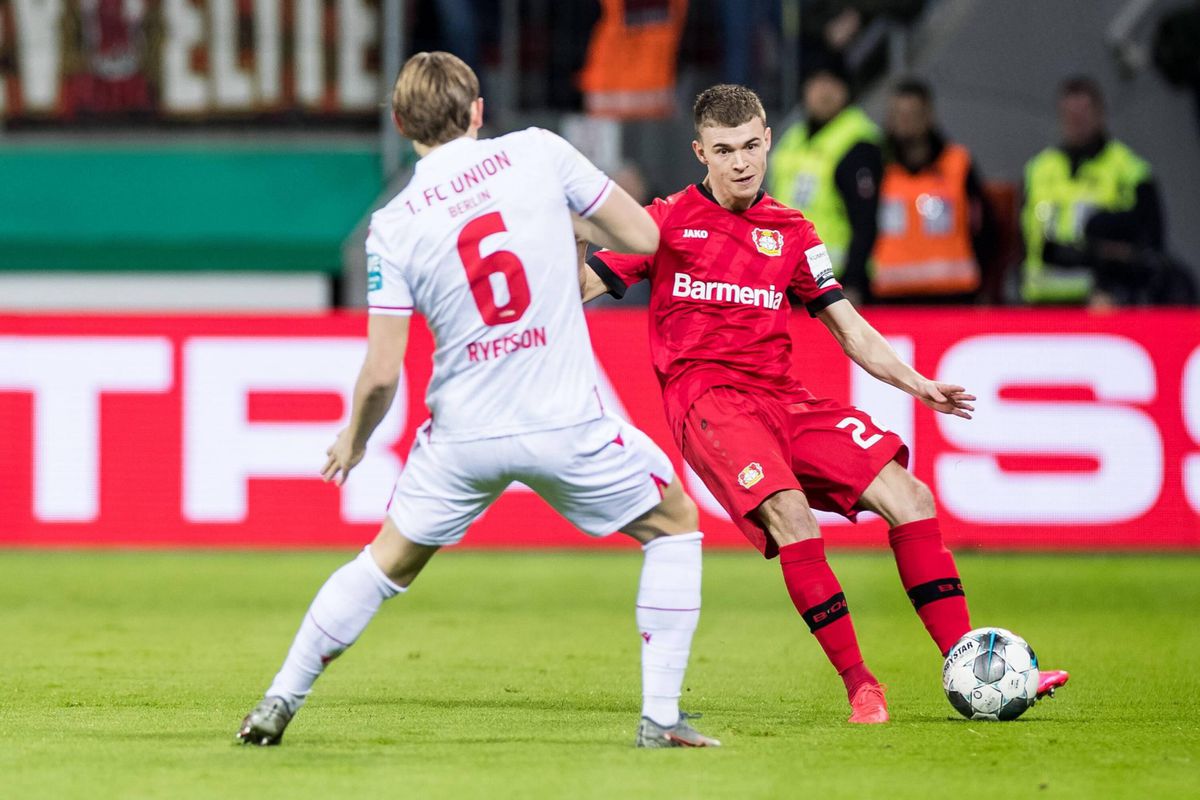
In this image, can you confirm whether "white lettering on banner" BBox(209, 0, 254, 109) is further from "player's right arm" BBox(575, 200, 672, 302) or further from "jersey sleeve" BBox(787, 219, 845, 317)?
"jersey sleeve" BBox(787, 219, 845, 317)

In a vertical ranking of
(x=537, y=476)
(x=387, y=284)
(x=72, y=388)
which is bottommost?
(x=72, y=388)

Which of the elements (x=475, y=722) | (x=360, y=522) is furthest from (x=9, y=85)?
(x=475, y=722)

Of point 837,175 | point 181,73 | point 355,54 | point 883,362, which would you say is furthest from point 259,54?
point 883,362

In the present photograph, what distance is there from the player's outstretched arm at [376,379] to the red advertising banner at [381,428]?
6.09 meters

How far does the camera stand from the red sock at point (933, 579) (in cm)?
620

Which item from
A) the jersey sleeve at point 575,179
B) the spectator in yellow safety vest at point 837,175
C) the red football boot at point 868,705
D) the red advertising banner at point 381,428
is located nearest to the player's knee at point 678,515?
the jersey sleeve at point 575,179

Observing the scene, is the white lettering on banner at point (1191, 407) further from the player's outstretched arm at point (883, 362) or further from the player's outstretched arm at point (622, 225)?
the player's outstretched arm at point (622, 225)

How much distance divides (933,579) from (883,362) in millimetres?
718

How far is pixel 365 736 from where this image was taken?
5.61 m

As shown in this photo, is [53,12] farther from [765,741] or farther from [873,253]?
[765,741]

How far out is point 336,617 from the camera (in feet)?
17.1

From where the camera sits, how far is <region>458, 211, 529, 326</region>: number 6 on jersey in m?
5.07

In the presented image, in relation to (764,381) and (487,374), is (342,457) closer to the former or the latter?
(487,374)

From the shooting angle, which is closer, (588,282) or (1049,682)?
(1049,682)
